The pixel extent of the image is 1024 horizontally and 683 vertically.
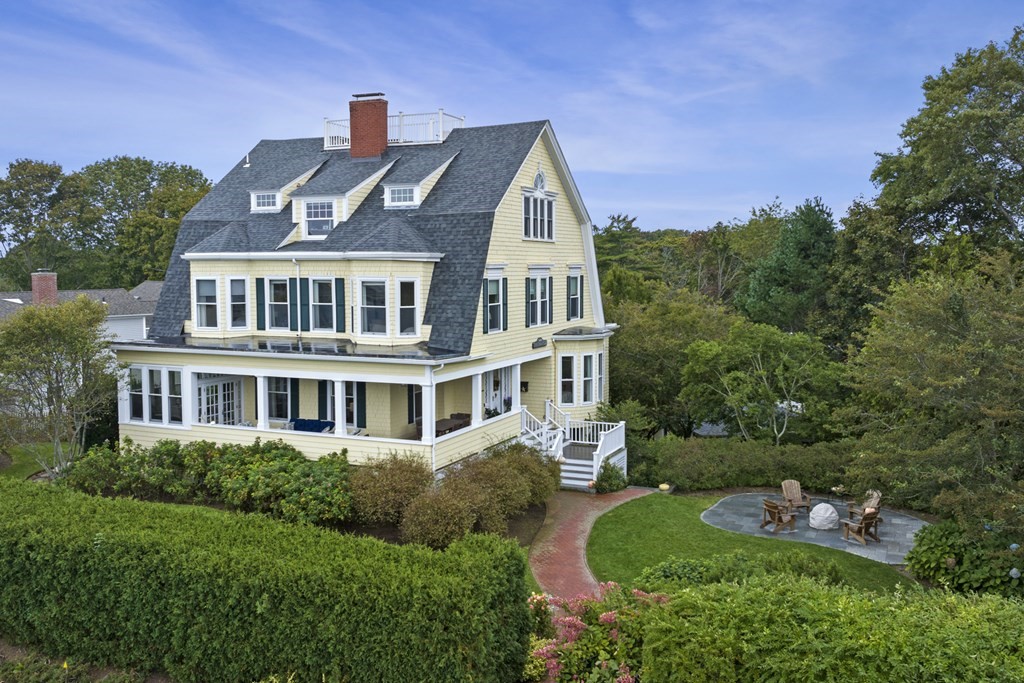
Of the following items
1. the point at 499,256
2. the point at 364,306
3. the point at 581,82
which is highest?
the point at 581,82

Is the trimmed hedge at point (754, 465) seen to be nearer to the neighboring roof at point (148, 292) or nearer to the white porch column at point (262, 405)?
the white porch column at point (262, 405)

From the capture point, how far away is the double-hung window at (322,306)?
22.2 metres

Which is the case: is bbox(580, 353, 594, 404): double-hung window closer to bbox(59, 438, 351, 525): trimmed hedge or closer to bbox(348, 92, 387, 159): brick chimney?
bbox(348, 92, 387, 159): brick chimney

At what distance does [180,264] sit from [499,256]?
10442 mm

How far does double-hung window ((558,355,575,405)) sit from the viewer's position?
26.5 meters

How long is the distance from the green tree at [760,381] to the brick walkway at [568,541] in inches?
195

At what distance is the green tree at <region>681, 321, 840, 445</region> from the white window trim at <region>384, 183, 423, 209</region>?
1063cm

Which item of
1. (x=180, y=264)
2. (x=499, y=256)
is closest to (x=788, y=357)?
(x=499, y=256)

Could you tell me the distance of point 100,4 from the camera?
19.3 m

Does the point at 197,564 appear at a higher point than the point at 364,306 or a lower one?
lower

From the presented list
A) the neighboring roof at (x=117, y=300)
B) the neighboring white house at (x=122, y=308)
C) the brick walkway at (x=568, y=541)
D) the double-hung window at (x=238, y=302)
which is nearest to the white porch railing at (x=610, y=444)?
the brick walkway at (x=568, y=541)

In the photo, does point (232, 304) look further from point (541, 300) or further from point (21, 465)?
point (541, 300)

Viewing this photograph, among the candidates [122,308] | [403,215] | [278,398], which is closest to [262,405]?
[278,398]

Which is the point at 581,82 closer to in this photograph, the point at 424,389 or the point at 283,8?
the point at 283,8
